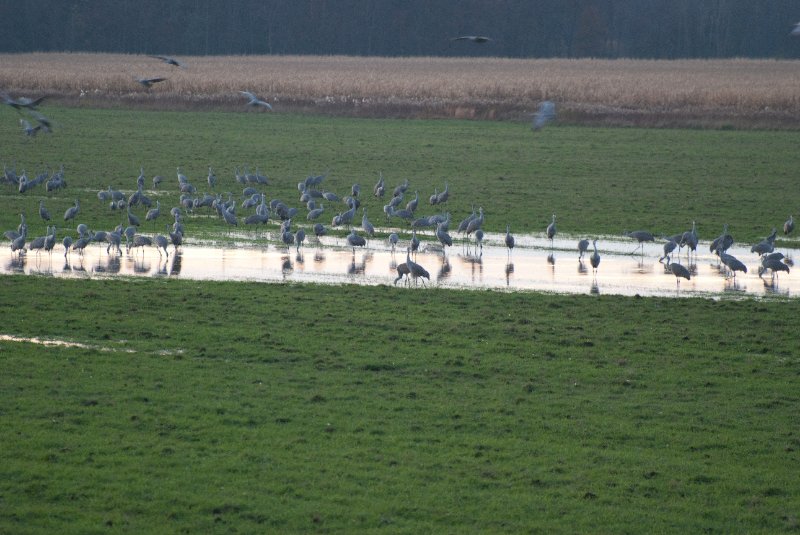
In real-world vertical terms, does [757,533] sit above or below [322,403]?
below

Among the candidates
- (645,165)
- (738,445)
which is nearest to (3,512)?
(738,445)

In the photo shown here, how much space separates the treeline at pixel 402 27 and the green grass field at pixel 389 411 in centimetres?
11642

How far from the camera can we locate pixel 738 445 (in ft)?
35.7

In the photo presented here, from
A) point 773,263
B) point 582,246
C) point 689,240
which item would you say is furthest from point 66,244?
point 773,263

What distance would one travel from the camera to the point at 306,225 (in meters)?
25.7

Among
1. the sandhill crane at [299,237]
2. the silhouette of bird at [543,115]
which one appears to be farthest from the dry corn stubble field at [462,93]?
the silhouette of bird at [543,115]

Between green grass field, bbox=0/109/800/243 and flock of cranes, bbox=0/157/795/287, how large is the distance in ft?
1.50

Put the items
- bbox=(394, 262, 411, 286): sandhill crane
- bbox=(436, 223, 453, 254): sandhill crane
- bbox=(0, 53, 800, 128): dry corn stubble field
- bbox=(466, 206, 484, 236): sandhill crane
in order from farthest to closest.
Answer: bbox=(0, 53, 800, 128): dry corn stubble field → bbox=(466, 206, 484, 236): sandhill crane → bbox=(436, 223, 453, 254): sandhill crane → bbox=(394, 262, 411, 286): sandhill crane

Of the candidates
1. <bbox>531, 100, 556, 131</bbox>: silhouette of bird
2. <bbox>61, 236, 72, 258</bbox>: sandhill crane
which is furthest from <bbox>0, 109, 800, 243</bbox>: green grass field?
<bbox>531, 100, 556, 131</bbox>: silhouette of bird

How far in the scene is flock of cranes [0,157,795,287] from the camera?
2044 centimetres

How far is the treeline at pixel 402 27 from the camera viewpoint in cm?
13062

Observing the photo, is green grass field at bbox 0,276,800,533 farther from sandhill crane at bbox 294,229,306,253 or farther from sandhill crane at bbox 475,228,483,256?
sandhill crane at bbox 475,228,483,256

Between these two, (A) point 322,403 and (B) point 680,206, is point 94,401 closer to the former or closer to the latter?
(A) point 322,403

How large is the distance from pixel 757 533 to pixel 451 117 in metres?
47.3
